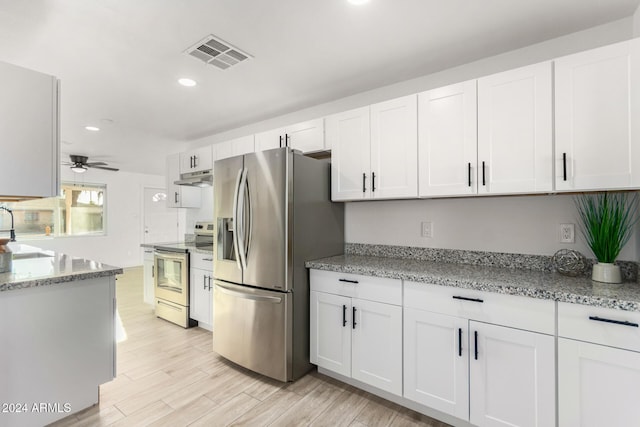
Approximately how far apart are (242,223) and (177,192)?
231cm

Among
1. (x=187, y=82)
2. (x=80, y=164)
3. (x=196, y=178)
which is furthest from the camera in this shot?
(x=80, y=164)

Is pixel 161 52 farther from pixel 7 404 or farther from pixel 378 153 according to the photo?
pixel 7 404

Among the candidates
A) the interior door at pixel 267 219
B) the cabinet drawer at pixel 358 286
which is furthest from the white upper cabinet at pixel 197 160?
the cabinet drawer at pixel 358 286

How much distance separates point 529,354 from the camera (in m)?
1.55

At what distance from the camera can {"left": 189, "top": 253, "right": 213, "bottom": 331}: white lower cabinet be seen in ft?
10.7

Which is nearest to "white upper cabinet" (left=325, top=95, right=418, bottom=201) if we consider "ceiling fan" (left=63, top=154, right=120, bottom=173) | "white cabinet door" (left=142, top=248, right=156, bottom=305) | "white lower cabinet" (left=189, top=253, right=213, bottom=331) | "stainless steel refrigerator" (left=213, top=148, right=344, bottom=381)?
"stainless steel refrigerator" (left=213, top=148, right=344, bottom=381)

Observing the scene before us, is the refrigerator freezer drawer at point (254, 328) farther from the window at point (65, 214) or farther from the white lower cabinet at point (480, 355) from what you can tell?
the window at point (65, 214)

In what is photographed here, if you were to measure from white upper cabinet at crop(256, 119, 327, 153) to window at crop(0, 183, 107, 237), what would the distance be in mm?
5117

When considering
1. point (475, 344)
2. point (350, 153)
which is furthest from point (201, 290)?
point (475, 344)

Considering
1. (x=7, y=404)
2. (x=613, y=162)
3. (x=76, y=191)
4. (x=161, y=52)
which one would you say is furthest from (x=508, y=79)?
(x=76, y=191)

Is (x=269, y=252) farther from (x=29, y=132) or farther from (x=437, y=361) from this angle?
(x=29, y=132)

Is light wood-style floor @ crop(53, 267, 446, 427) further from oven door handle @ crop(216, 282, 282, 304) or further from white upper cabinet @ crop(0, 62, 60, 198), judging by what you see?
white upper cabinet @ crop(0, 62, 60, 198)

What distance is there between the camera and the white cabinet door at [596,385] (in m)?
1.32

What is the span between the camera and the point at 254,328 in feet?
8.00
